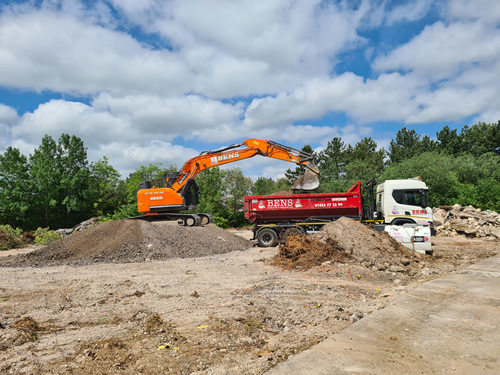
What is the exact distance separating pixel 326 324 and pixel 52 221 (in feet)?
126

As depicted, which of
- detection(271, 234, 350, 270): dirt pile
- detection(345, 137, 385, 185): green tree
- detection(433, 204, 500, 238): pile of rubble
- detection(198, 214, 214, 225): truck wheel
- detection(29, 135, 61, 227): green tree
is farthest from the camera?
detection(345, 137, 385, 185): green tree

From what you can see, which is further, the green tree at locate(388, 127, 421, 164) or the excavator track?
the green tree at locate(388, 127, 421, 164)

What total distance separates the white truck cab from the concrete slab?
29.3ft

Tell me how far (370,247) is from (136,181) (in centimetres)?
2921

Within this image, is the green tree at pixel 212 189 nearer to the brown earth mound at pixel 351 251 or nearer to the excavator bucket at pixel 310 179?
the excavator bucket at pixel 310 179

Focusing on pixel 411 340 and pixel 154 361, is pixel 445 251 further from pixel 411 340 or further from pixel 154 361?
pixel 154 361

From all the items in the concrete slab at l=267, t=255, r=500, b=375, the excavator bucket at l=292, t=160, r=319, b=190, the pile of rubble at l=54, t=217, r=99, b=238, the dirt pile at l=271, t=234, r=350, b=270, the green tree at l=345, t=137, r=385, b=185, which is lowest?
the concrete slab at l=267, t=255, r=500, b=375

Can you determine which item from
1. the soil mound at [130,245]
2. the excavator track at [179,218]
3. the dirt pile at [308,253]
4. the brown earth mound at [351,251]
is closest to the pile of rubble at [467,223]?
the brown earth mound at [351,251]

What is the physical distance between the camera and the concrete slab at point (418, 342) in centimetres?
362

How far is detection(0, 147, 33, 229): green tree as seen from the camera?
3466cm

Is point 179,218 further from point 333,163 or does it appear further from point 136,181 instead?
point 333,163

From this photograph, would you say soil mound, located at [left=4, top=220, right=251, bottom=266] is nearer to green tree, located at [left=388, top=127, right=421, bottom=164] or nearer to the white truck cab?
the white truck cab

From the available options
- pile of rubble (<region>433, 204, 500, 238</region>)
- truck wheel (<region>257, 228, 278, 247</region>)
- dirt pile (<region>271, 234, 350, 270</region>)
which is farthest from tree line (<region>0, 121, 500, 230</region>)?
dirt pile (<region>271, 234, 350, 270</region>)

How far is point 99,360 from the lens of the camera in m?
3.88
